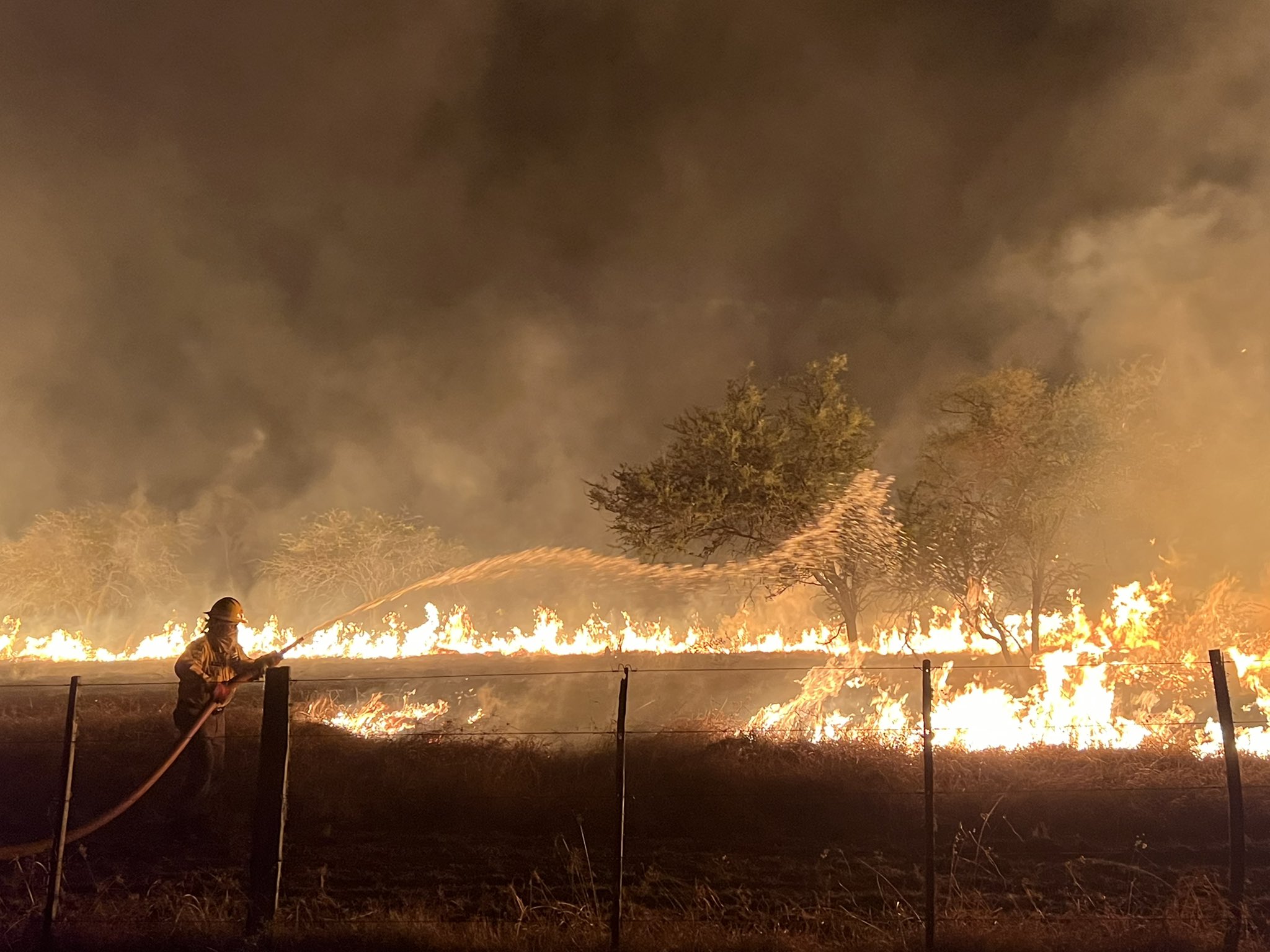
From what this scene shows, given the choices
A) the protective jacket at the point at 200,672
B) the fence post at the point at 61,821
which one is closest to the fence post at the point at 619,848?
the fence post at the point at 61,821

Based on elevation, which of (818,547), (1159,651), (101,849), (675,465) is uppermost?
(675,465)

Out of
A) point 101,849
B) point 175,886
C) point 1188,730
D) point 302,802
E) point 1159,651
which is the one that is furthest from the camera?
point 1159,651

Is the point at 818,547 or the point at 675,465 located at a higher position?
the point at 675,465

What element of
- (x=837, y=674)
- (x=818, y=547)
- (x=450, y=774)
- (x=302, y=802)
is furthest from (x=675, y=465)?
(x=302, y=802)

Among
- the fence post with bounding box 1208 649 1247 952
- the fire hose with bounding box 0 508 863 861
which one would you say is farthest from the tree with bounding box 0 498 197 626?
the fence post with bounding box 1208 649 1247 952

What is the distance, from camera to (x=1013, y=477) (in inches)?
790

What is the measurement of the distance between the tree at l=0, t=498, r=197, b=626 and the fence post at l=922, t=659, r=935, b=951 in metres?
61.5

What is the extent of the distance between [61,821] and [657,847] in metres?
5.47

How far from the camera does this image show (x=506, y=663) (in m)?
22.7

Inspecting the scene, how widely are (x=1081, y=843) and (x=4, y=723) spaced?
54.3ft

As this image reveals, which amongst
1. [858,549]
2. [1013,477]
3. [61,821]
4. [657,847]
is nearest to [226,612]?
[61,821]

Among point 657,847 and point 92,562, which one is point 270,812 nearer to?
point 657,847

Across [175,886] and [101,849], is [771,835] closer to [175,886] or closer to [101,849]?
[175,886]

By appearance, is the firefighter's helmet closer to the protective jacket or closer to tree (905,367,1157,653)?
the protective jacket
